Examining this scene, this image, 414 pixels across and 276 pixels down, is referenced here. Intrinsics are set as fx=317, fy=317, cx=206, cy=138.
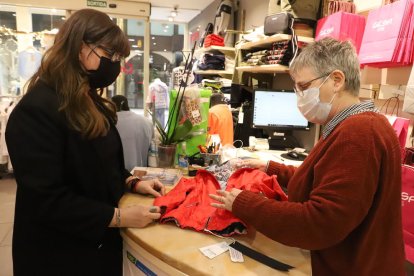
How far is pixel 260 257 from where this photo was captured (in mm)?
986

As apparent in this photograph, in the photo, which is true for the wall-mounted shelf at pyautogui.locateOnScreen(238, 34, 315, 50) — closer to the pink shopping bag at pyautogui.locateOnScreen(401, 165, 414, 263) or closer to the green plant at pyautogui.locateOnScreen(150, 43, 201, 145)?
the green plant at pyautogui.locateOnScreen(150, 43, 201, 145)

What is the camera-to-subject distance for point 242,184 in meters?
1.33

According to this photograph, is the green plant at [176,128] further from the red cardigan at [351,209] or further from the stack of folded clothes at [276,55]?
the red cardigan at [351,209]

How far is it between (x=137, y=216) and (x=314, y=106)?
73 centimetres

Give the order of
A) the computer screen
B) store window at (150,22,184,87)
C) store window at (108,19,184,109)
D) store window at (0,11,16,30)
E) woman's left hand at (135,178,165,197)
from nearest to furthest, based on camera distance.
Answer: woman's left hand at (135,178,165,197), the computer screen, store window at (0,11,16,30), store window at (108,19,184,109), store window at (150,22,184,87)

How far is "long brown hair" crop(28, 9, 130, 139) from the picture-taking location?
1060 millimetres

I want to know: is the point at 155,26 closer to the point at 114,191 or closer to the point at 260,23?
the point at 260,23

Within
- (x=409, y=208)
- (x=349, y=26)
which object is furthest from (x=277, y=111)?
(x=409, y=208)

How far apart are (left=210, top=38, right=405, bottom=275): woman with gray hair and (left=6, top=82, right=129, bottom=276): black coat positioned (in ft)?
1.63

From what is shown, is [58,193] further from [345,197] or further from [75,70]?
[345,197]

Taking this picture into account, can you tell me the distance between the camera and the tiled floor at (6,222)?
2584mm

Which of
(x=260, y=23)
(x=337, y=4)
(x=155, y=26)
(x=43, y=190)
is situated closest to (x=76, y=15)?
(x=43, y=190)

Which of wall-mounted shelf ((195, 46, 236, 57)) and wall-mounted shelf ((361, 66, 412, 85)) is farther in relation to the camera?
wall-mounted shelf ((195, 46, 236, 57))

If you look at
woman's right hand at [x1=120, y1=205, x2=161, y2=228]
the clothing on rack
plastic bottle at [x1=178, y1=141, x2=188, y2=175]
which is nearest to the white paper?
woman's right hand at [x1=120, y1=205, x2=161, y2=228]
